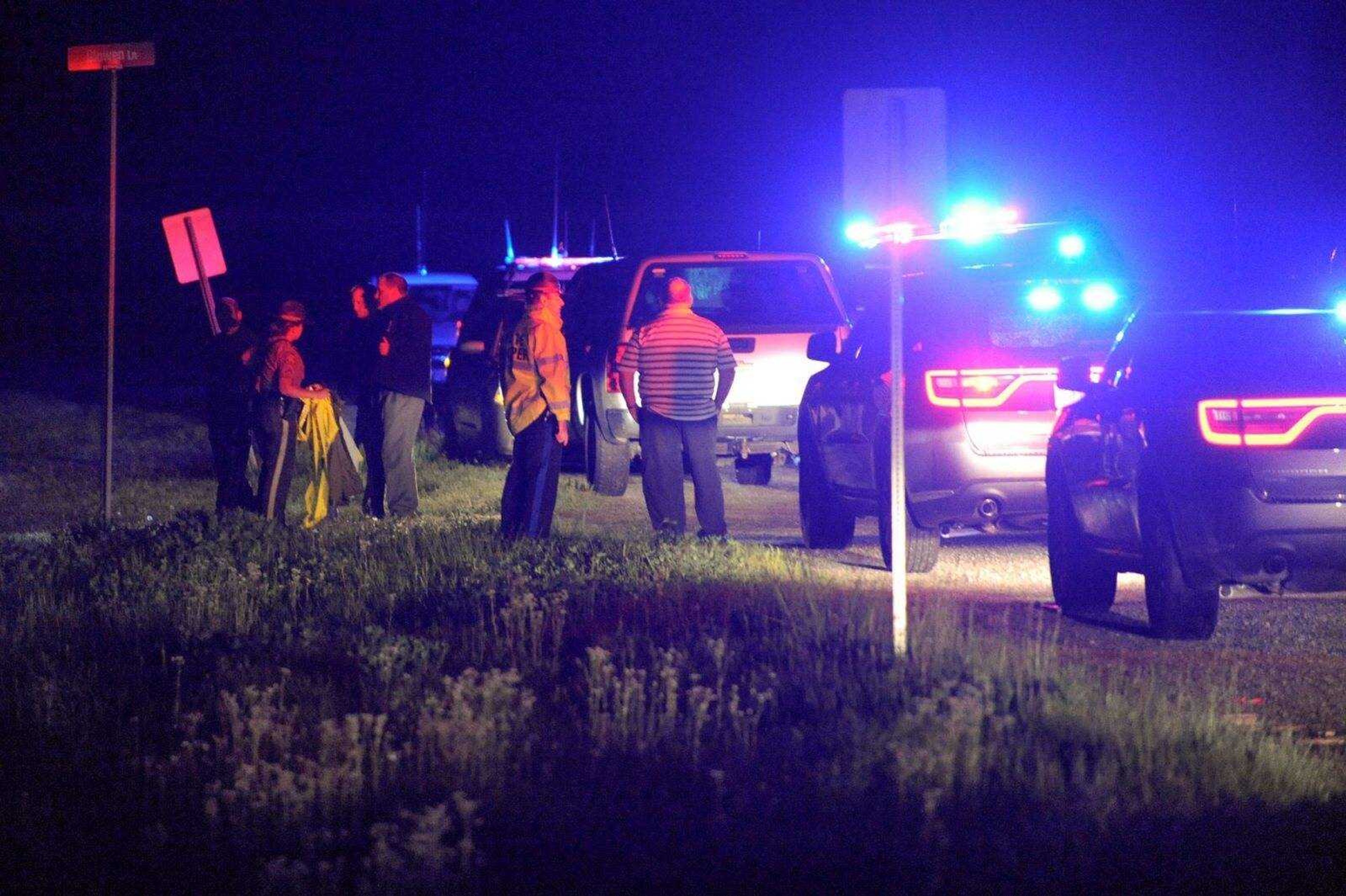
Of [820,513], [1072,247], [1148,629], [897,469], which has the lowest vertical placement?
[1148,629]

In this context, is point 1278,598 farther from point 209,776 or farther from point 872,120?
point 209,776

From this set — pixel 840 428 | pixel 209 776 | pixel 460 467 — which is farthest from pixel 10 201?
pixel 209 776

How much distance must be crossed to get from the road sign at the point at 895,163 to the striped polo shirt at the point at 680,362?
476 cm

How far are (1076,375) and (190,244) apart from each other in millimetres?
9420

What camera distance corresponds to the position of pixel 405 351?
47.2 feet

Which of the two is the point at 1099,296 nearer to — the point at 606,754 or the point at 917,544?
the point at 917,544

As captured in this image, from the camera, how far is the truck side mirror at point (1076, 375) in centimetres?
973

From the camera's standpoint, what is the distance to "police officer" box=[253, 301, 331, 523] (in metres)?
13.9

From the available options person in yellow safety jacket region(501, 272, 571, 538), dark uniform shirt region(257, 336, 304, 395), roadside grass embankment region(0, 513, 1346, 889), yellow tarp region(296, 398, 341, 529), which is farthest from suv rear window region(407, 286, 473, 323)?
roadside grass embankment region(0, 513, 1346, 889)

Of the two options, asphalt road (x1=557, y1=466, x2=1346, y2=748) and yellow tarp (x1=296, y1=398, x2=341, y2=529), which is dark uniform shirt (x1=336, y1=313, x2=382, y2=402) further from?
asphalt road (x1=557, y1=466, x2=1346, y2=748)

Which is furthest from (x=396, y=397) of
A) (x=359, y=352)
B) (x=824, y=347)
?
(x=824, y=347)

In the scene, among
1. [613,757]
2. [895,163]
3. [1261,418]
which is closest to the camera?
[613,757]

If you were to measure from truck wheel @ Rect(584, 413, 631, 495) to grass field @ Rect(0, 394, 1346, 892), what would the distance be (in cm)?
621

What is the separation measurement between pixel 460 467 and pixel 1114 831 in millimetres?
14315
